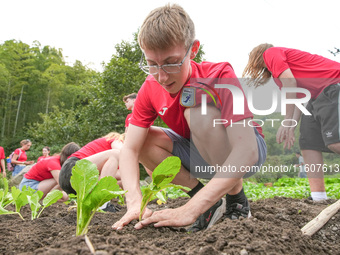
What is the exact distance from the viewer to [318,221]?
172 centimetres

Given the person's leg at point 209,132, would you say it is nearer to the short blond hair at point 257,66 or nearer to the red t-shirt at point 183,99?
the red t-shirt at point 183,99

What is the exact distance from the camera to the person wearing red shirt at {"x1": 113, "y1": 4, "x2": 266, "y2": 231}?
4.97 ft

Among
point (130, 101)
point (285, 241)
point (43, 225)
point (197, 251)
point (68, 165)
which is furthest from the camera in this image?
point (130, 101)

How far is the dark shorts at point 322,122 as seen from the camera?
271 cm

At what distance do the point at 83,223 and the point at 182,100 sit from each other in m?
0.79

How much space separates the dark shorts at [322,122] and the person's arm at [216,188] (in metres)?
1.47

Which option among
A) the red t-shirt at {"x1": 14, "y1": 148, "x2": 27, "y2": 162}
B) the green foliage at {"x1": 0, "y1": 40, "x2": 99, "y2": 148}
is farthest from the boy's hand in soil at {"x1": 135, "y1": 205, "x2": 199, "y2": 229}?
the green foliage at {"x1": 0, "y1": 40, "x2": 99, "y2": 148}

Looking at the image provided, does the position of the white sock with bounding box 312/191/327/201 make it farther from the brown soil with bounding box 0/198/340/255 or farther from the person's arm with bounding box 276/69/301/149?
the brown soil with bounding box 0/198/340/255

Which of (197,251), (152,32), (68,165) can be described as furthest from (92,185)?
(68,165)

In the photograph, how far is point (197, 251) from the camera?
1.12 m

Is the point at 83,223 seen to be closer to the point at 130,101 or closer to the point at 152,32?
the point at 152,32

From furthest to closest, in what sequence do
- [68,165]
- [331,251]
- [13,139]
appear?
[13,139], [68,165], [331,251]

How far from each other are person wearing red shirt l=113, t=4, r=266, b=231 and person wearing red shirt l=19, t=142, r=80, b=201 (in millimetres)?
2638

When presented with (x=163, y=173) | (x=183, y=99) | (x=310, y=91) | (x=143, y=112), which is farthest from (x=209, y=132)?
(x=310, y=91)
